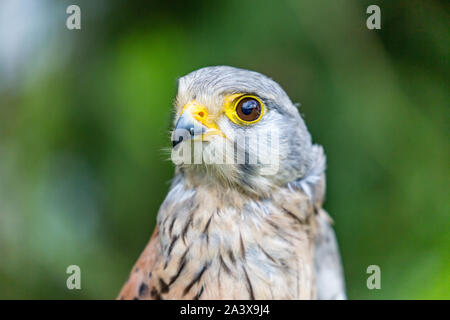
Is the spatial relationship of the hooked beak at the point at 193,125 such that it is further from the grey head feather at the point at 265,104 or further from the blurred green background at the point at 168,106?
the blurred green background at the point at 168,106

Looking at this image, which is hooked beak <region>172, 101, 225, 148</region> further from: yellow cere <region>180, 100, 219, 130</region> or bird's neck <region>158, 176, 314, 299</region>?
bird's neck <region>158, 176, 314, 299</region>

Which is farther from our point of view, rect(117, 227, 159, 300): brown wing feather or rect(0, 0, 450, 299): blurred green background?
rect(0, 0, 450, 299): blurred green background

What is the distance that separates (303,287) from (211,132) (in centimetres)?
76

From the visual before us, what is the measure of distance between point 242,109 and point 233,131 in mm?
94

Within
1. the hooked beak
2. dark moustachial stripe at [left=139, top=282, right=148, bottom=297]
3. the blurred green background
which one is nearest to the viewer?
the hooked beak

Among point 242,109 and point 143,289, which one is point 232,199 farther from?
point 143,289

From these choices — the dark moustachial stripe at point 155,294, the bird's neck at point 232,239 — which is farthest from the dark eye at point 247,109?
the dark moustachial stripe at point 155,294

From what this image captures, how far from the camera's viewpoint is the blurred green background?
9.13ft

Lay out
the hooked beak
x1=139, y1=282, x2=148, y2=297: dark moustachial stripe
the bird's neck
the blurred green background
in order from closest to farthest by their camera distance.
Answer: the hooked beak → the bird's neck → x1=139, y1=282, x2=148, y2=297: dark moustachial stripe → the blurred green background

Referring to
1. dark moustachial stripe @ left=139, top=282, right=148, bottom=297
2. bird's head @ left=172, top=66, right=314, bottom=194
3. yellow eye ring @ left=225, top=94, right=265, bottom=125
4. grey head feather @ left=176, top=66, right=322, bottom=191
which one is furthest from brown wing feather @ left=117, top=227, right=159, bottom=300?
yellow eye ring @ left=225, top=94, right=265, bottom=125

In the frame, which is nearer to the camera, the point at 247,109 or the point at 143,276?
the point at 247,109

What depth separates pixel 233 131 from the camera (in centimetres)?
176

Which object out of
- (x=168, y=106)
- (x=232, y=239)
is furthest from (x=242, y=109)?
(x=168, y=106)

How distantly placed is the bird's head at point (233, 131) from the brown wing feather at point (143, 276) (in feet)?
1.25
